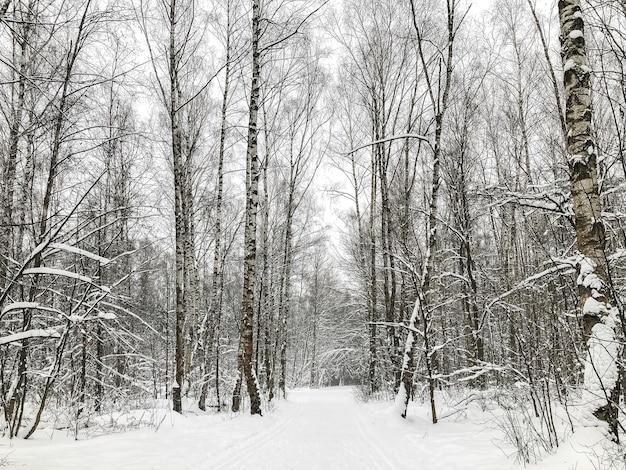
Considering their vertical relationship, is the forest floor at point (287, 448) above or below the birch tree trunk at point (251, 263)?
below

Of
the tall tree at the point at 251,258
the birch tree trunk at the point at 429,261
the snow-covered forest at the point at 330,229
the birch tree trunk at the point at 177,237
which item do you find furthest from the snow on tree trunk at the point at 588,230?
the birch tree trunk at the point at 177,237

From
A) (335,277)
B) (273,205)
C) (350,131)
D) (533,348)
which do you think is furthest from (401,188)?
(335,277)

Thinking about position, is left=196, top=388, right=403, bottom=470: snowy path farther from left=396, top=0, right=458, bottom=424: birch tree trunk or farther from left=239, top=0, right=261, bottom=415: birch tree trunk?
left=239, top=0, right=261, bottom=415: birch tree trunk

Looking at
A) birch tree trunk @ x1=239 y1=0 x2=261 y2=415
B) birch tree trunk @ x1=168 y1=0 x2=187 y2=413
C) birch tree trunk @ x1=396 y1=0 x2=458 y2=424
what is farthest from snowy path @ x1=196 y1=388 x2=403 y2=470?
birch tree trunk @ x1=168 y1=0 x2=187 y2=413

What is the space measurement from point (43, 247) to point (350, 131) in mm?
15410

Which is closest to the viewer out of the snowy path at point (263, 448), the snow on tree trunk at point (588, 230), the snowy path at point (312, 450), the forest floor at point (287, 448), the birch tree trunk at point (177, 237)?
the snow on tree trunk at point (588, 230)

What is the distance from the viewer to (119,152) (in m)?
14.4

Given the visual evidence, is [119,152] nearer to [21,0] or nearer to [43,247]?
[21,0]

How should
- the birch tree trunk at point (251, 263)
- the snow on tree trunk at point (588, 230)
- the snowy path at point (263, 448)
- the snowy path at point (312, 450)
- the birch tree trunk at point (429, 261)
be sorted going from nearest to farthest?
the snow on tree trunk at point (588, 230)
the snowy path at point (263, 448)
the snowy path at point (312, 450)
the birch tree trunk at point (429, 261)
the birch tree trunk at point (251, 263)

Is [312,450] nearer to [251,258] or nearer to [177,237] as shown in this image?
[251,258]

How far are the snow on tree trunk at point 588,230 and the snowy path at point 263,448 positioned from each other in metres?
1.43

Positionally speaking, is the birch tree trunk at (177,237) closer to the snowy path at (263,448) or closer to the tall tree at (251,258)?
the snowy path at (263,448)

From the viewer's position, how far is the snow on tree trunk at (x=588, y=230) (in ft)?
12.4

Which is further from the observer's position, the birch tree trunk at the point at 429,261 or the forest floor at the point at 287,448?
the birch tree trunk at the point at 429,261
